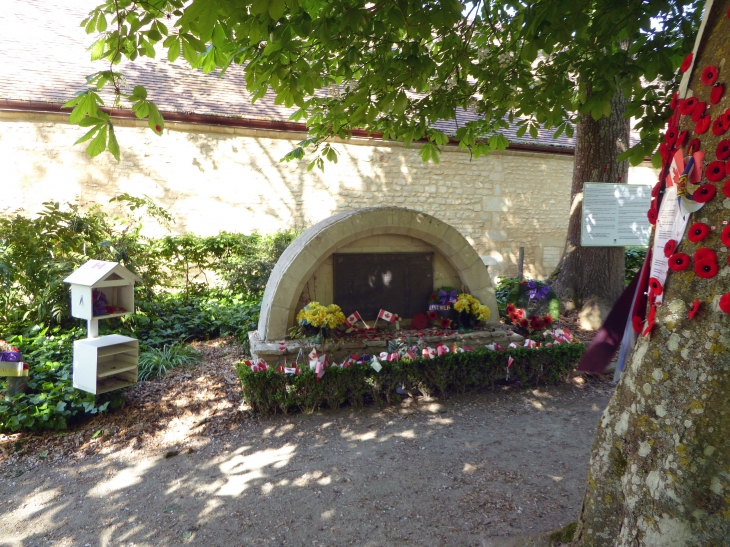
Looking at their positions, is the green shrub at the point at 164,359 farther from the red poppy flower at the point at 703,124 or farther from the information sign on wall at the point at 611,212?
the red poppy flower at the point at 703,124

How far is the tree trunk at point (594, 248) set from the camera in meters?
6.42

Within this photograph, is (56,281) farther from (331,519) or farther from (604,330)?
(604,330)

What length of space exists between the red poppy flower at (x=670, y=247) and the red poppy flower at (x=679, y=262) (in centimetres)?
4

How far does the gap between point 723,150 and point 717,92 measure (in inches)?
9.4

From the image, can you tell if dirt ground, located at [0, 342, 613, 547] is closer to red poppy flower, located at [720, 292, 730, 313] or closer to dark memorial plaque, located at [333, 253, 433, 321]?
dark memorial plaque, located at [333, 253, 433, 321]

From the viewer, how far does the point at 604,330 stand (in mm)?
2193

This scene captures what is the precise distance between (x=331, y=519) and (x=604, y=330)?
1.93 metres

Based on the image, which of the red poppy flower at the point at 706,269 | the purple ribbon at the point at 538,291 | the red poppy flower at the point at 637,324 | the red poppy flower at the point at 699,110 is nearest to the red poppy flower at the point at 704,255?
the red poppy flower at the point at 706,269

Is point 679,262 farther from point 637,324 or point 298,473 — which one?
point 298,473

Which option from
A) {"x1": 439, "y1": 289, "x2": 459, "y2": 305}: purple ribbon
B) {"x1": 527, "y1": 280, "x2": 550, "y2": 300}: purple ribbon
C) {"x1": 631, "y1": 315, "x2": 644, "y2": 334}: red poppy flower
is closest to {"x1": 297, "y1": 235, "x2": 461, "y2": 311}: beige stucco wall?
{"x1": 439, "y1": 289, "x2": 459, "y2": 305}: purple ribbon

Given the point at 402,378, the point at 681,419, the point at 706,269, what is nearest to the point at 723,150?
the point at 706,269

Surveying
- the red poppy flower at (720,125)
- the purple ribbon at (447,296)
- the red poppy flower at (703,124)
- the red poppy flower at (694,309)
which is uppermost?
the red poppy flower at (703,124)

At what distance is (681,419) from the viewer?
1.58 meters

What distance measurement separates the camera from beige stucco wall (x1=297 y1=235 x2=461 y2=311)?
Result: 5.37m
